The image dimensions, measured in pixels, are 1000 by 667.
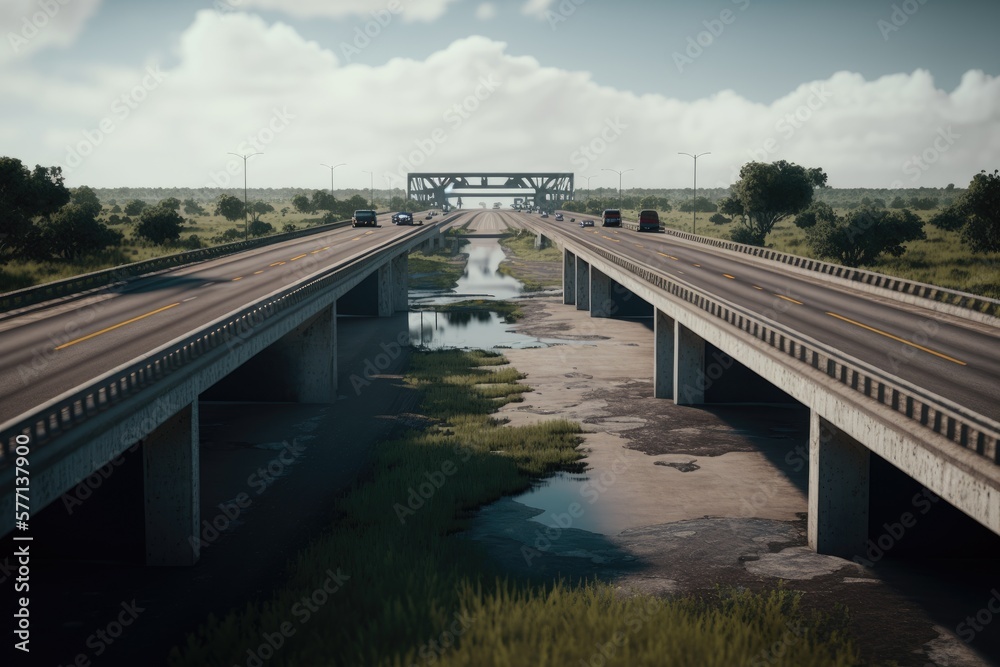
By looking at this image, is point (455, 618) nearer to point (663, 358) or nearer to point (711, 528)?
point (711, 528)

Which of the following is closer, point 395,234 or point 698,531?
point 698,531

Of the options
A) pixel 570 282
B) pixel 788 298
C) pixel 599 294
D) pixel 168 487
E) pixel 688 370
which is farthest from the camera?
pixel 570 282

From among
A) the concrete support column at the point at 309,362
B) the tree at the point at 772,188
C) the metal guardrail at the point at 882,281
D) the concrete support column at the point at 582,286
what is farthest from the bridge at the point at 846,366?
the tree at the point at 772,188

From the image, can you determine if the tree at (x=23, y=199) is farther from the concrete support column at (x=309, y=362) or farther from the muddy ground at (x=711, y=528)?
the muddy ground at (x=711, y=528)

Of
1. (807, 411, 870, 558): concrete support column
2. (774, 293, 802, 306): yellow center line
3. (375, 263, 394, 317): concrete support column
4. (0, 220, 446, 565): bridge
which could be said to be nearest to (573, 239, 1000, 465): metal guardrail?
(807, 411, 870, 558): concrete support column

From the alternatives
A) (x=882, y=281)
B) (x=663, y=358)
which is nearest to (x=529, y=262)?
(x=663, y=358)

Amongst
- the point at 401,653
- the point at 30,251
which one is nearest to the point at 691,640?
the point at 401,653

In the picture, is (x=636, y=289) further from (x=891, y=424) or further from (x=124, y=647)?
(x=124, y=647)
